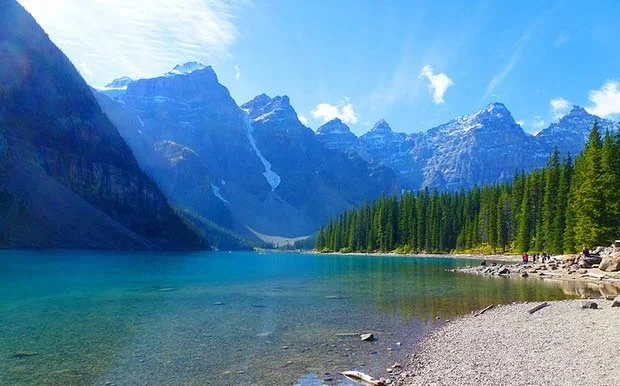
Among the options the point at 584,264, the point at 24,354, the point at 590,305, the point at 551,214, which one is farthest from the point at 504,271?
the point at 24,354

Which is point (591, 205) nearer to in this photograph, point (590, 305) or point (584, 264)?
point (584, 264)

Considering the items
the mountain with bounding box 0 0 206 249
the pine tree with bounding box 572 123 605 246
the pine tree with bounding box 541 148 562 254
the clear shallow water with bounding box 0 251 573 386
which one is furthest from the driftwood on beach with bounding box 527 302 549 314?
the mountain with bounding box 0 0 206 249

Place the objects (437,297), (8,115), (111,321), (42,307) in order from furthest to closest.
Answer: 1. (8,115)
2. (437,297)
3. (42,307)
4. (111,321)

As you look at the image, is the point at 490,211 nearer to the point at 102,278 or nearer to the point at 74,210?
the point at 102,278

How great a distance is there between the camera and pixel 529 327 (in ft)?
78.3

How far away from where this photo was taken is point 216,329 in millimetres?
25828

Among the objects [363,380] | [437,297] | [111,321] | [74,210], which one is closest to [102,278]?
[111,321]

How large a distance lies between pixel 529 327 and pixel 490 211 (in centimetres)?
10514

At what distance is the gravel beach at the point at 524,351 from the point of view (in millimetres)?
14883

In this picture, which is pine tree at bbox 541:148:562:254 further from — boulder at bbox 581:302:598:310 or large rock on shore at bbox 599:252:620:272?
boulder at bbox 581:302:598:310

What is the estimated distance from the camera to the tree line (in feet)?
212

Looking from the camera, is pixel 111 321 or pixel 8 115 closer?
pixel 111 321

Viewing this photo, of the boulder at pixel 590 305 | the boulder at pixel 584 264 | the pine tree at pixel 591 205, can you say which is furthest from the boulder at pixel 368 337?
the pine tree at pixel 591 205

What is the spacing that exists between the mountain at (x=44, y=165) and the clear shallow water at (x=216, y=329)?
103m
